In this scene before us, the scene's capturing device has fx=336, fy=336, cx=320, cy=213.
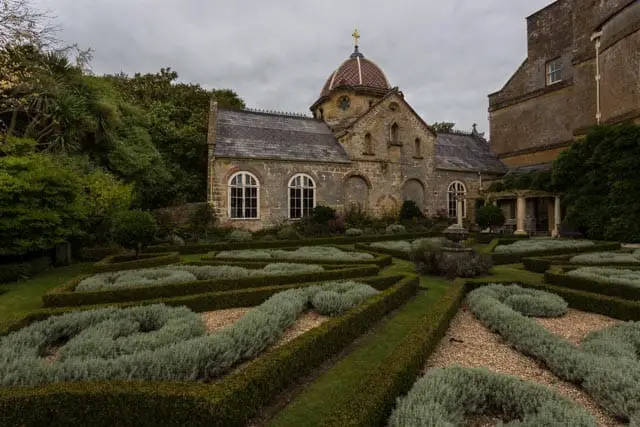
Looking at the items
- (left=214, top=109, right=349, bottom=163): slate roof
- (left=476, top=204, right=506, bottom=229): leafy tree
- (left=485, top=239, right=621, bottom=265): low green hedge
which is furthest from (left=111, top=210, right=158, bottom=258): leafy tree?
(left=476, top=204, right=506, bottom=229): leafy tree

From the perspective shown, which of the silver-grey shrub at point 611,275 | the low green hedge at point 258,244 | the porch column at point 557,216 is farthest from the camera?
the porch column at point 557,216

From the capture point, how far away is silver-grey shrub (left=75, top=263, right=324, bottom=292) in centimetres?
752

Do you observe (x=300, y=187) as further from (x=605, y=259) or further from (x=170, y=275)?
(x=605, y=259)

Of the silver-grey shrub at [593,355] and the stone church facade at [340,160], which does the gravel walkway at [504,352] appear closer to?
the silver-grey shrub at [593,355]

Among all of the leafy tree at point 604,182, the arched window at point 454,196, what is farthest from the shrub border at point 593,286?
the arched window at point 454,196

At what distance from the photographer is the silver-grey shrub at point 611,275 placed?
7078 mm

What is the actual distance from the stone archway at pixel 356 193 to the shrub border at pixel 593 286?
15.4 m

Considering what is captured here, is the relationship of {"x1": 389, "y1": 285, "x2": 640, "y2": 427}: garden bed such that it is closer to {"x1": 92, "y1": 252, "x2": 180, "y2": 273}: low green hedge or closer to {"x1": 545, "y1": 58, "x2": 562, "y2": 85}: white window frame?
{"x1": 92, "y1": 252, "x2": 180, "y2": 273}: low green hedge

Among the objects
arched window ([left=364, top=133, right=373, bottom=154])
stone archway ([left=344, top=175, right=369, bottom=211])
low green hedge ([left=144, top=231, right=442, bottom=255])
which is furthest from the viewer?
arched window ([left=364, top=133, right=373, bottom=154])

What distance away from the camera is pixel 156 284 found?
7.48 meters

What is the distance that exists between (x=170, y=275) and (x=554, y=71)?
31.8 m

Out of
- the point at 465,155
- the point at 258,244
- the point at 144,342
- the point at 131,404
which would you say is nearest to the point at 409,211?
the point at 465,155

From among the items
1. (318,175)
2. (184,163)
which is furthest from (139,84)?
(318,175)

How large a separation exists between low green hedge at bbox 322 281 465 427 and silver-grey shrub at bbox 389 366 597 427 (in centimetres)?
12
